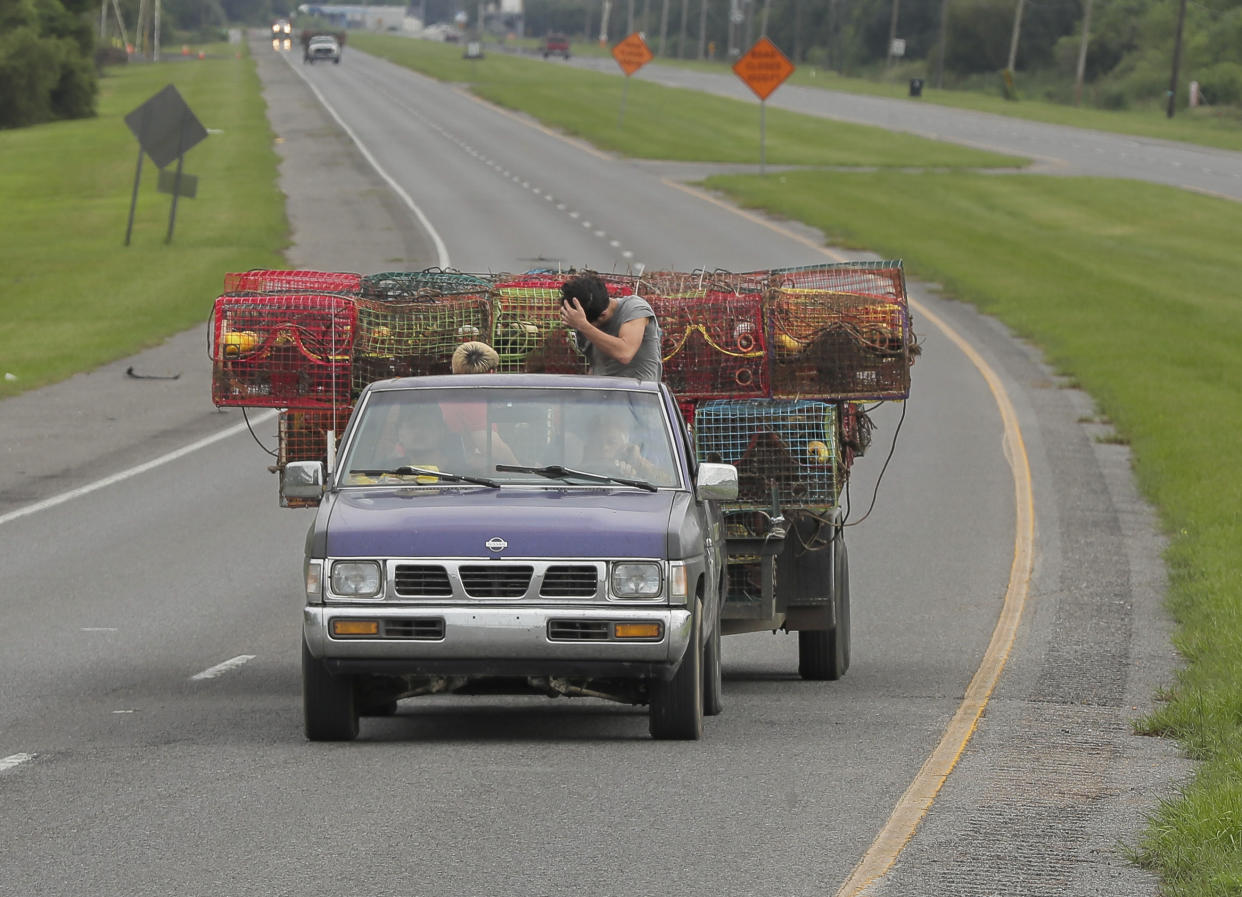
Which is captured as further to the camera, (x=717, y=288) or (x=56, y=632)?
(x=56, y=632)

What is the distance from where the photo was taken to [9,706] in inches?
428

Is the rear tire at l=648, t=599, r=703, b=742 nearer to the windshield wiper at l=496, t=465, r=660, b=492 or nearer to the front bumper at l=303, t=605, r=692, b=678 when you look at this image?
the front bumper at l=303, t=605, r=692, b=678

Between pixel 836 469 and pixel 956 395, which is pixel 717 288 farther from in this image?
pixel 956 395

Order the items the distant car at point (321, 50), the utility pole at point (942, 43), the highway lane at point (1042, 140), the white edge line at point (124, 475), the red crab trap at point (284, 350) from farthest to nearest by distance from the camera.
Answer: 1. the distant car at point (321, 50)
2. the utility pole at point (942, 43)
3. the highway lane at point (1042, 140)
4. the white edge line at point (124, 475)
5. the red crab trap at point (284, 350)

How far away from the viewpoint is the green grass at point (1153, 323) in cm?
970

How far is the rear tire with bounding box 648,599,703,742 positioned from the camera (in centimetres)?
936

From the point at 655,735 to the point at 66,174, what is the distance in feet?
194

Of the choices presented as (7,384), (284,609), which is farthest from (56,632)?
(7,384)

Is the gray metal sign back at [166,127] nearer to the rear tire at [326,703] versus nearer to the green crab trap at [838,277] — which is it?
the green crab trap at [838,277]

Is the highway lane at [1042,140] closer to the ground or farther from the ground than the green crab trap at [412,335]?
closer to the ground

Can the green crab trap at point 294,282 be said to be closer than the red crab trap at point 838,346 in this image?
No

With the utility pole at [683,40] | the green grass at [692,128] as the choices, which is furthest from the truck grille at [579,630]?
the utility pole at [683,40]

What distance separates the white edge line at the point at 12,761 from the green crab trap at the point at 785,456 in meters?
4.04

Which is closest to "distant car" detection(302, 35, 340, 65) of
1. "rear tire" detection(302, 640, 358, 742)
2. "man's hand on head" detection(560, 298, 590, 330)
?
"man's hand on head" detection(560, 298, 590, 330)
